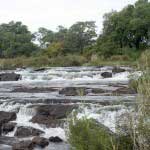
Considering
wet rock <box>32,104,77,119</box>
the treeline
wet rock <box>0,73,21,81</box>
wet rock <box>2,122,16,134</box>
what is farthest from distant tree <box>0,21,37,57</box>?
wet rock <box>2,122,16,134</box>

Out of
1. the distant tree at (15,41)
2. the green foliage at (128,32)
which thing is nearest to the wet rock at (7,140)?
the green foliage at (128,32)

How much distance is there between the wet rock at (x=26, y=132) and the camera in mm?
15773

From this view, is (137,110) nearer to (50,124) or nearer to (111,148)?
(111,148)

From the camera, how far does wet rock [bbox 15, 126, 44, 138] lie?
15.8 meters

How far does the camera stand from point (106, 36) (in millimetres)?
67438

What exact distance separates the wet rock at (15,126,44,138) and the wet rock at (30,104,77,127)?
1.01 metres

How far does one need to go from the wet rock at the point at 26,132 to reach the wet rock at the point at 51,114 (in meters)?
1.01

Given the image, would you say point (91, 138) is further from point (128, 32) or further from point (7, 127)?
point (128, 32)

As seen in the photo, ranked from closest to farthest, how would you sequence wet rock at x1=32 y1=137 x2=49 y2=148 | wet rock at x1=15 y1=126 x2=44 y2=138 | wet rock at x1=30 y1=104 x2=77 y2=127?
wet rock at x1=32 y1=137 x2=49 y2=148 < wet rock at x1=15 y1=126 x2=44 y2=138 < wet rock at x1=30 y1=104 x2=77 y2=127

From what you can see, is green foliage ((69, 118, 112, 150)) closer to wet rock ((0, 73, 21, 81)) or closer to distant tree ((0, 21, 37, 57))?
wet rock ((0, 73, 21, 81))

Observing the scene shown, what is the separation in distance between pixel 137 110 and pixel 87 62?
45.1 metres

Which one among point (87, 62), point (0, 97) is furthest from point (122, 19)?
point (0, 97)

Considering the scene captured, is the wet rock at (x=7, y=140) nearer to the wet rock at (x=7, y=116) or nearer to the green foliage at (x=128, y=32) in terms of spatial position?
the wet rock at (x=7, y=116)

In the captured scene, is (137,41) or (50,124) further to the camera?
(137,41)
